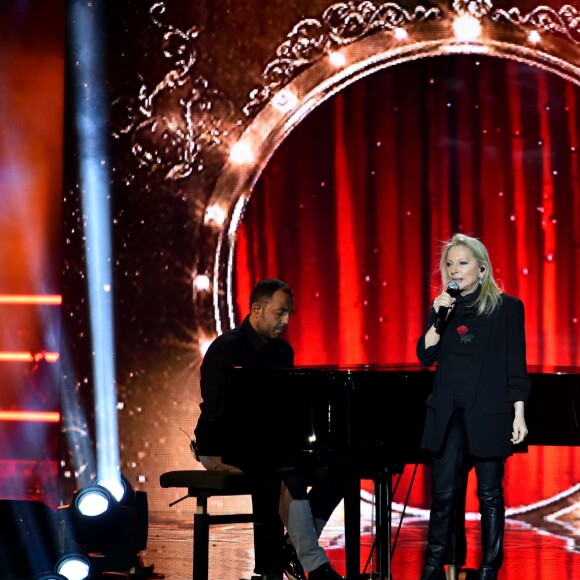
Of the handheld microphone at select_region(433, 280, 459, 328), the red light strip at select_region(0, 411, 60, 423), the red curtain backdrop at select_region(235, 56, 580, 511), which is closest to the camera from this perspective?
the handheld microphone at select_region(433, 280, 459, 328)

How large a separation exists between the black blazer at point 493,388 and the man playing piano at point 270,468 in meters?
0.53

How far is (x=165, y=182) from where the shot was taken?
20.8ft

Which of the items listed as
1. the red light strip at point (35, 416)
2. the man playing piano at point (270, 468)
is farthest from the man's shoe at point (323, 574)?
the red light strip at point (35, 416)

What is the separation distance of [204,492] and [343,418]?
0.68m

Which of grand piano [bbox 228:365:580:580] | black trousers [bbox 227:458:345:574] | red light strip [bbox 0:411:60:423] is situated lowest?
black trousers [bbox 227:458:345:574]

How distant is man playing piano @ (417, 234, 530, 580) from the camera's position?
11.4 ft

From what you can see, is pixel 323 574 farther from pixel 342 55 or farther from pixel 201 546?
pixel 342 55

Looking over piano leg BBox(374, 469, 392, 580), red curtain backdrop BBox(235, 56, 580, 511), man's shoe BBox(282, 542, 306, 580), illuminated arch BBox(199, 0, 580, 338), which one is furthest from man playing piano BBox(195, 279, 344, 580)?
illuminated arch BBox(199, 0, 580, 338)

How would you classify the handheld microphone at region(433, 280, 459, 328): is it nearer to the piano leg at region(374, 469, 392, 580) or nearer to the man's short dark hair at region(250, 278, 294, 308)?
the piano leg at region(374, 469, 392, 580)

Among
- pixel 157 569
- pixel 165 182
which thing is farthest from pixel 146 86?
pixel 157 569

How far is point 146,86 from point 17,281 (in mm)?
1706

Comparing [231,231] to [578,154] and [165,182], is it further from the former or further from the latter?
[578,154]

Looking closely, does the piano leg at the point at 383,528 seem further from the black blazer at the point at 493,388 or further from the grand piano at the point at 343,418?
the black blazer at the point at 493,388

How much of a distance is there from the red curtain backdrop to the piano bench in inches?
84.0
